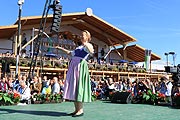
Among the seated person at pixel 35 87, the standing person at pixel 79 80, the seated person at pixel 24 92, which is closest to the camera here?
the standing person at pixel 79 80

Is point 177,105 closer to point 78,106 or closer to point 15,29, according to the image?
point 78,106

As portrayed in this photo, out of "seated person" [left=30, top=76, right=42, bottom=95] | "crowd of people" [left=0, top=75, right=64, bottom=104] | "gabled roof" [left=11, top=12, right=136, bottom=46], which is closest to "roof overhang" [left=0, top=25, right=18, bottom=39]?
"gabled roof" [left=11, top=12, right=136, bottom=46]

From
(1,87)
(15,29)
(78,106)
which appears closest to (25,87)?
(1,87)

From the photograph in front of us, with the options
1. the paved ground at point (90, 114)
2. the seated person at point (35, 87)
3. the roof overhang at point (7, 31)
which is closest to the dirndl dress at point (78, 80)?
the paved ground at point (90, 114)

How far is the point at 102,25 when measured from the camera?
1004 inches

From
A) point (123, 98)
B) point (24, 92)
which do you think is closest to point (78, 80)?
point (24, 92)

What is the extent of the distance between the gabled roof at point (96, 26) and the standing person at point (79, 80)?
53.6ft

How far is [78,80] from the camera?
5.00 m

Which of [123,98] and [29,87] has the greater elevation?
[29,87]

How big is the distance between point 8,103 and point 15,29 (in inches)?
492

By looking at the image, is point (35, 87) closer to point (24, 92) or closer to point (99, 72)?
point (24, 92)

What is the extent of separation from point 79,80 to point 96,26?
21.3 metres

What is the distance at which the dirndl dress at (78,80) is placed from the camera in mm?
4965

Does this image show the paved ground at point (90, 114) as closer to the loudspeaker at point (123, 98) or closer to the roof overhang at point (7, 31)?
the loudspeaker at point (123, 98)
